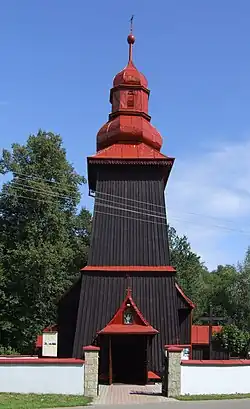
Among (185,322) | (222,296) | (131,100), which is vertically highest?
(131,100)

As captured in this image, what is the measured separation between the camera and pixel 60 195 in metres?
38.9

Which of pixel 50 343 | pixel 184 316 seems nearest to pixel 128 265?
pixel 184 316

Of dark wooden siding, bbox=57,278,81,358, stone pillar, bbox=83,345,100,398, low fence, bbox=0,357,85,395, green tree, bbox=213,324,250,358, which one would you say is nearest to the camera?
stone pillar, bbox=83,345,100,398

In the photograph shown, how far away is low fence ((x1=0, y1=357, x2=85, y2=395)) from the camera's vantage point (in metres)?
17.1

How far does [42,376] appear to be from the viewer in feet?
56.5

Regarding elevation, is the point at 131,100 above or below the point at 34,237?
above

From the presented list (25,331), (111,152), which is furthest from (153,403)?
(25,331)

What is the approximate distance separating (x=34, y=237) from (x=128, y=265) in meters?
14.6

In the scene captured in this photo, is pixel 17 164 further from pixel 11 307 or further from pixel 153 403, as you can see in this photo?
pixel 153 403

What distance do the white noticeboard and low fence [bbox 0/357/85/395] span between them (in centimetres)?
1194

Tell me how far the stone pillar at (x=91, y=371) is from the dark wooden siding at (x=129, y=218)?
716 cm

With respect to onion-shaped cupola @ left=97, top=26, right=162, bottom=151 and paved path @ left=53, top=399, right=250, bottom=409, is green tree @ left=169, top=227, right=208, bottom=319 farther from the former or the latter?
paved path @ left=53, top=399, right=250, bottom=409

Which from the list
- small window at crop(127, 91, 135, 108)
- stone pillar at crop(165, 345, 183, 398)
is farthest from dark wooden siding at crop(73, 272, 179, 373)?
small window at crop(127, 91, 135, 108)

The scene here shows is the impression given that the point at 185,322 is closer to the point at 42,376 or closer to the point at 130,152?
the point at 130,152
